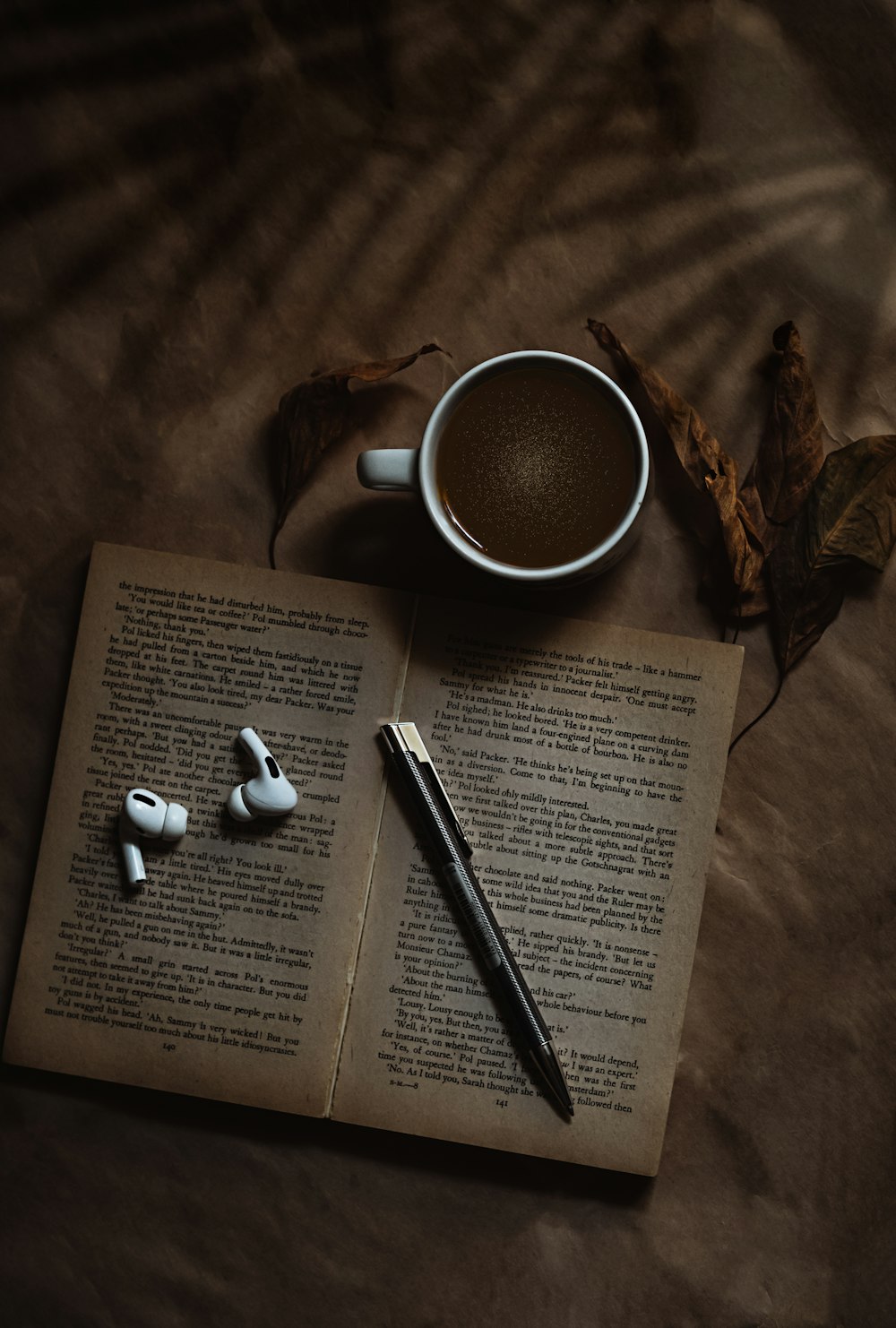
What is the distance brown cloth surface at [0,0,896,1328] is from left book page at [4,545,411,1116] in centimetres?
3

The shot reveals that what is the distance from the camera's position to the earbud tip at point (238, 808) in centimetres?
66

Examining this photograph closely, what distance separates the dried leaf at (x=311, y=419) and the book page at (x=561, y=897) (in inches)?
5.9

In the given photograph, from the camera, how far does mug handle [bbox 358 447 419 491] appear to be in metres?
0.61

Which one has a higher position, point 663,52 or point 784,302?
point 663,52

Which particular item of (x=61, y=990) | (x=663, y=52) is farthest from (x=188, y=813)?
(x=663, y=52)

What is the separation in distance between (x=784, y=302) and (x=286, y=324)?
37 centimetres

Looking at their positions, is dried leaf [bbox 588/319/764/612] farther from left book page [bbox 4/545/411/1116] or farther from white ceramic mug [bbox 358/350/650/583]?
left book page [bbox 4/545/411/1116]

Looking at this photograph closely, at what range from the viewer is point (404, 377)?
693mm

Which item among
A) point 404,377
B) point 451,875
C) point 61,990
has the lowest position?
point 61,990

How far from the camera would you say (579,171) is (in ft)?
2.28

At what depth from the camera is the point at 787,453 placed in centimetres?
67

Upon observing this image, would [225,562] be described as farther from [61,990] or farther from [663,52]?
[663,52]

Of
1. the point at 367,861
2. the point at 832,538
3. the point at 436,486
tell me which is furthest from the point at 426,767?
the point at 832,538

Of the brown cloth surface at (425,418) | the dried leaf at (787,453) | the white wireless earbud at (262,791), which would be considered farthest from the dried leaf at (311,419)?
the dried leaf at (787,453)
